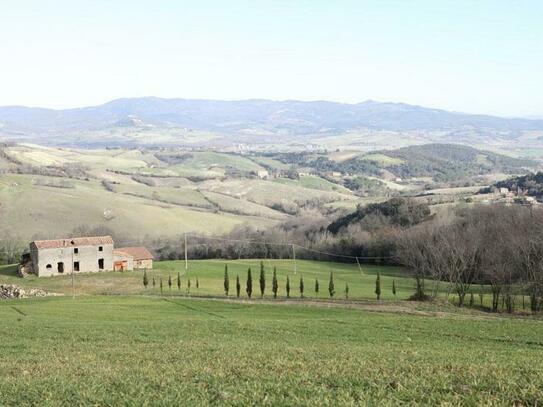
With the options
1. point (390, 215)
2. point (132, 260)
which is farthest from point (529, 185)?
point (132, 260)

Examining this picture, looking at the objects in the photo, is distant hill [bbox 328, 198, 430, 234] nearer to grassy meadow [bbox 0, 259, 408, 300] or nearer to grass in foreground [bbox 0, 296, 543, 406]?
grassy meadow [bbox 0, 259, 408, 300]

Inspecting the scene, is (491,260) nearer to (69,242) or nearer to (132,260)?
(132,260)

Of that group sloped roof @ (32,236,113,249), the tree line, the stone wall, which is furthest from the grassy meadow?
the tree line

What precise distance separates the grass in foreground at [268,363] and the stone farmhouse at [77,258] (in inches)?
1732

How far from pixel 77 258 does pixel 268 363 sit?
71650 mm

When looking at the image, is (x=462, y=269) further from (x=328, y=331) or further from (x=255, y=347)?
(x=255, y=347)

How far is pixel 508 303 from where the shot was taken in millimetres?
55625

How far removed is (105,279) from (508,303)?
46312 mm

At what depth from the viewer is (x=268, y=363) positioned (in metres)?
17.3

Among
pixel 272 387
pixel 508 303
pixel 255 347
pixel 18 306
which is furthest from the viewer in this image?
pixel 508 303

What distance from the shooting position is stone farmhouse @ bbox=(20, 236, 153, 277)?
81938 millimetres

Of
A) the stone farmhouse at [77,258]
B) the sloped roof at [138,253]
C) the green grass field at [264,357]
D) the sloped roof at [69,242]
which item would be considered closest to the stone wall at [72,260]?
the stone farmhouse at [77,258]

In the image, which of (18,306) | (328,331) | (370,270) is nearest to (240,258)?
(370,270)

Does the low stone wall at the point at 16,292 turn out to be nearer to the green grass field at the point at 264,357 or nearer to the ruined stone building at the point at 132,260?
the green grass field at the point at 264,357
